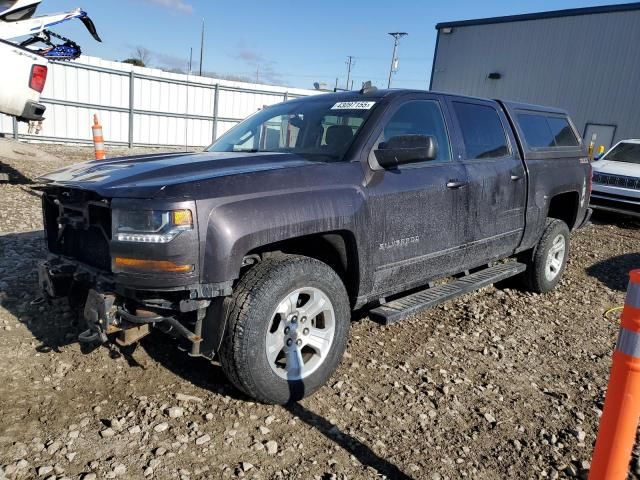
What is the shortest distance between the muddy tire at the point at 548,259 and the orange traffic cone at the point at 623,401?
11.2ft

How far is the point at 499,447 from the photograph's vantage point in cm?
273

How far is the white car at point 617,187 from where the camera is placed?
9227 millimetres

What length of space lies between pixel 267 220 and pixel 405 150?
1105 millimetres

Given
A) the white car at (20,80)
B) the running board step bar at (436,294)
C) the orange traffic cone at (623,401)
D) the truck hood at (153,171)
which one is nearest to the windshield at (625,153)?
the running board step bar at (436,294)

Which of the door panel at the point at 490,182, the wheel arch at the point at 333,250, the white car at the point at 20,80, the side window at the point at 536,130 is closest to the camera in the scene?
the wheel arch at the point at 333,250

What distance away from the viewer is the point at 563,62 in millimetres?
19016

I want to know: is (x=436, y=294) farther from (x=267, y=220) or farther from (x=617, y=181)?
(x=617, y=181)

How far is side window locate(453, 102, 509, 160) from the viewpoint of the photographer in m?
4.14

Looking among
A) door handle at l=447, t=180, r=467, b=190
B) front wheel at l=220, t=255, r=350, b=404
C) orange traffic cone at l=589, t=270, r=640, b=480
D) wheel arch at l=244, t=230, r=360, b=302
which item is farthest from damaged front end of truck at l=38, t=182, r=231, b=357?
door handle at l=447, t=180, r=467, b=190

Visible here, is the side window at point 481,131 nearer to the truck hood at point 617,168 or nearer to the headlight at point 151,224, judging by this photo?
the headlight at point 151,224

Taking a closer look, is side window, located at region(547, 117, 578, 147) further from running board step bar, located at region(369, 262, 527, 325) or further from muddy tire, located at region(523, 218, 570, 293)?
running board step bar, located at region(369, 262, 527, 325)

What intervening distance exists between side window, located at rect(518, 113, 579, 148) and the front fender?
2.65 meters

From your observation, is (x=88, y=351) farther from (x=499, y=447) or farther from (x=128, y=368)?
(x=499, y=447)

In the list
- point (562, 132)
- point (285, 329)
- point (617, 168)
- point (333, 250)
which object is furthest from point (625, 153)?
point (285, 329)
